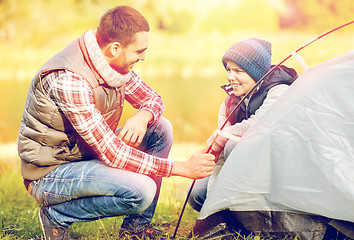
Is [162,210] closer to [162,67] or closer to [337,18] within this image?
[162,67]

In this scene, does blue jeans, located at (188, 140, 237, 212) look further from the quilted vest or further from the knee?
the quilted vest

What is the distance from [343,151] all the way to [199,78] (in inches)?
319

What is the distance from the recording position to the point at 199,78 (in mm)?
9789

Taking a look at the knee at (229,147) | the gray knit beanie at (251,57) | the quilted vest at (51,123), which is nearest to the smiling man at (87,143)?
the quilted vest at (51,123)

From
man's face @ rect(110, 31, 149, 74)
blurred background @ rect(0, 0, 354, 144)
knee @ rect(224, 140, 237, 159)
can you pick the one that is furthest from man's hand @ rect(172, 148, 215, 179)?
blurred background @ rect(0, 0, 354, 144)

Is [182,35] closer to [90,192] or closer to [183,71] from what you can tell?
[183,71]

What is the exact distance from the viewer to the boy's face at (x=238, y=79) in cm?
213

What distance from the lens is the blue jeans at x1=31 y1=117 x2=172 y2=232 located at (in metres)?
1.94

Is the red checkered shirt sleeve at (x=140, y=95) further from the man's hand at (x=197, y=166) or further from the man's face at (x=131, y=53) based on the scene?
the man's hand at (x=197, y=166)

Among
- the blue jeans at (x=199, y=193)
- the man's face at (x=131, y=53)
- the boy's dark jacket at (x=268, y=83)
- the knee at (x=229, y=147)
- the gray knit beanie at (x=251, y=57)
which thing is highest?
the man's face at (x=131, y=53)

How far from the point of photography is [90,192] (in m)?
1.95

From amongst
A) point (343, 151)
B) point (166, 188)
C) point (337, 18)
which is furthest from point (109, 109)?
point (337, 18)

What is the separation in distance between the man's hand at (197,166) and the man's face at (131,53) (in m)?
0.50

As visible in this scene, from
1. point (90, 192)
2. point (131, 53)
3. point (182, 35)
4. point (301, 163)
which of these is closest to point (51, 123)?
point (90, 192)
